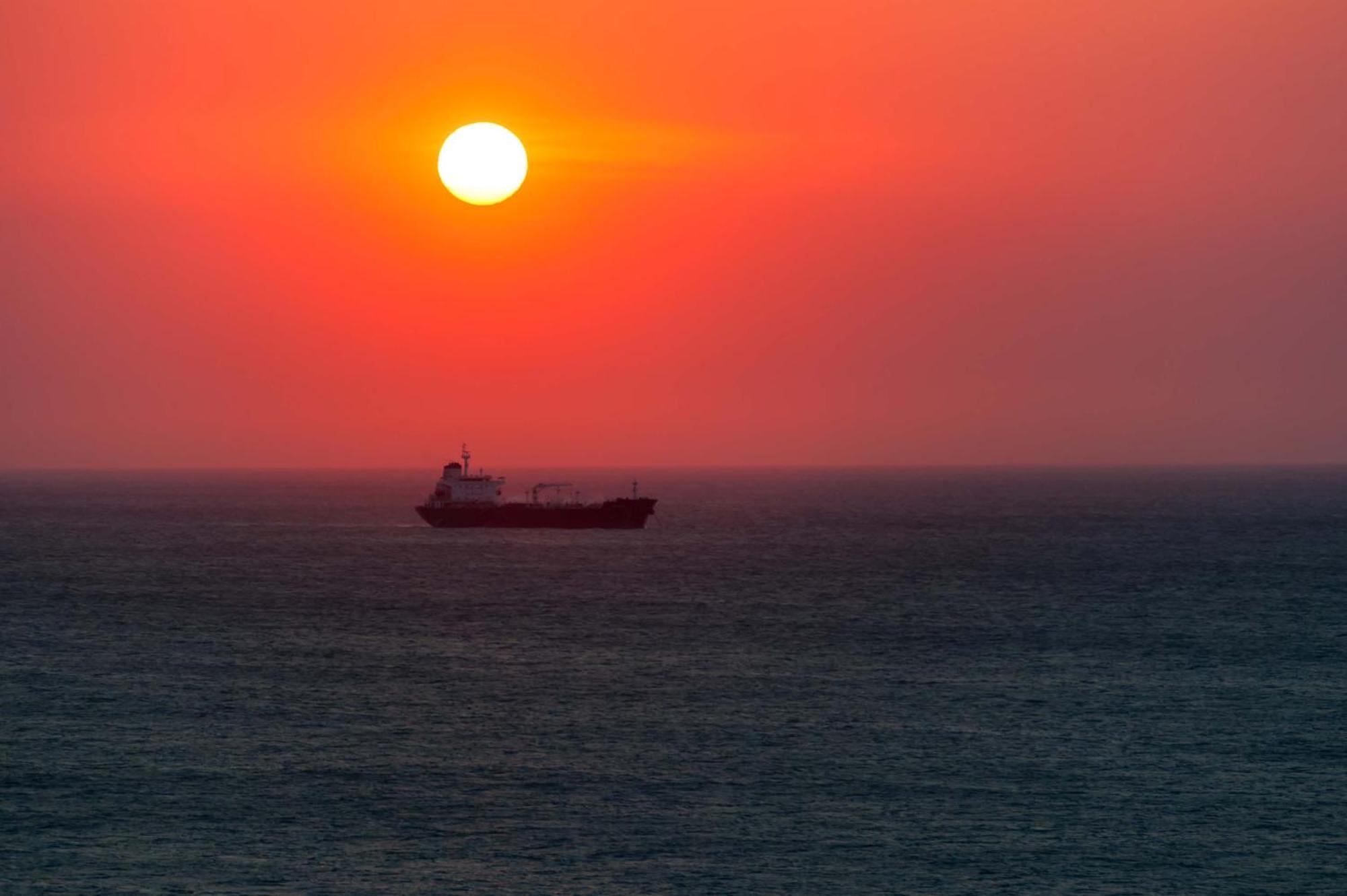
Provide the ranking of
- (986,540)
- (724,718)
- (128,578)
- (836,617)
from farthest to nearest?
(986,540), (128,578), (836,617), (724,718)

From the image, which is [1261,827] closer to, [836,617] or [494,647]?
[494,647]

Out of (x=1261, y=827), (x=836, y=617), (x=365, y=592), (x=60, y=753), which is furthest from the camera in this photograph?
(x=365, y=592)

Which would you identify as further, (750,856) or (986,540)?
(986,540)

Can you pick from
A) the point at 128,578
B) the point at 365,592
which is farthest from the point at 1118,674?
the point at 128,578

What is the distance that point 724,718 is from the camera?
63.5 meters

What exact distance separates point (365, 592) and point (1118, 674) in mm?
62547

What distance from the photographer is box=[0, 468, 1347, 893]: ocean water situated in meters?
43.2

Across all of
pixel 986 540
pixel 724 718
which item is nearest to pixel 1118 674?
pixel 724 718

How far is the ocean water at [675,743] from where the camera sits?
43.2 metres

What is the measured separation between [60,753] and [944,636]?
5157 cm

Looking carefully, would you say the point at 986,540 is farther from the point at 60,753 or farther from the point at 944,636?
the point at 60,753

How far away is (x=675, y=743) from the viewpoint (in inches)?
2286

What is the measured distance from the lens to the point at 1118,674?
76.2 m

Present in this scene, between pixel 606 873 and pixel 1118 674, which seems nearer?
pixel 606 873
